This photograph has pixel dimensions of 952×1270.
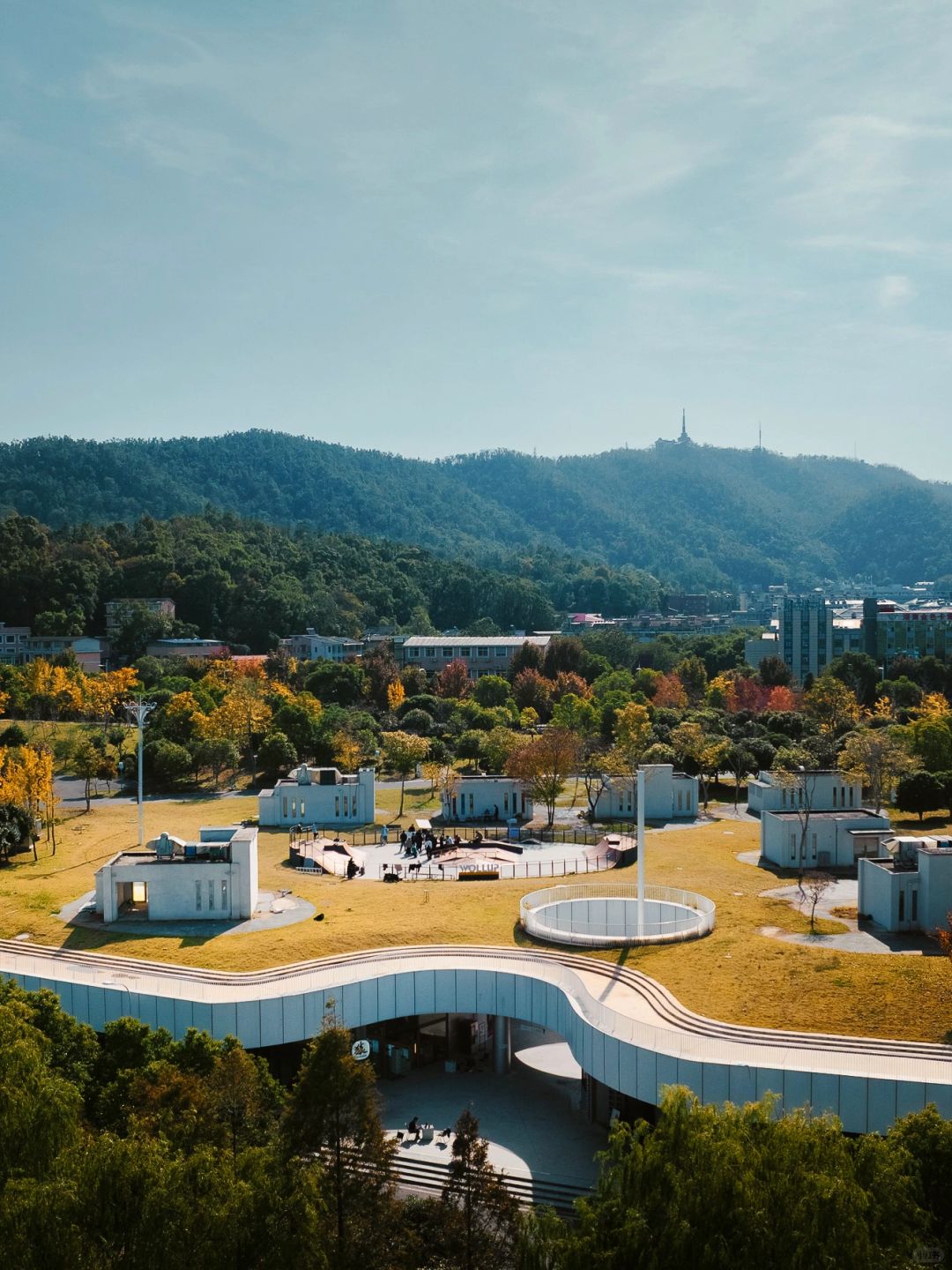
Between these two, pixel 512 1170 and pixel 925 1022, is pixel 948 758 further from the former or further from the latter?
pixel 512 1170

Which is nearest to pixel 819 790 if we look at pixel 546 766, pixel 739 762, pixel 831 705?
pixel 739 762

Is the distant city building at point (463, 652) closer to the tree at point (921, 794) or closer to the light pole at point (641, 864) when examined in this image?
the tree at point (921, 794)

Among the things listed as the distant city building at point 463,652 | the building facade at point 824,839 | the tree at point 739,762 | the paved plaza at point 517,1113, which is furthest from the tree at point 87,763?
the distant city building at point 463,652

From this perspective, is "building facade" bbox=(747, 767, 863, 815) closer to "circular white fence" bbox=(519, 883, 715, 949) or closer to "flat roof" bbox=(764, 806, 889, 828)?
"flat roof" bbox=(764, 806, 889, 828)

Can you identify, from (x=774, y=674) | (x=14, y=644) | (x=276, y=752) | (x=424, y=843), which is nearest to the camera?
(x=424, y=843)

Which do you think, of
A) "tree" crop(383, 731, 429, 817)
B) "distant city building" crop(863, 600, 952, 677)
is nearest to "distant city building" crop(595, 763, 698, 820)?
"tree" crop(383, 731, 429, 817)

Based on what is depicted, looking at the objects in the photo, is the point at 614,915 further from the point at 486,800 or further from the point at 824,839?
the point at 486,800
